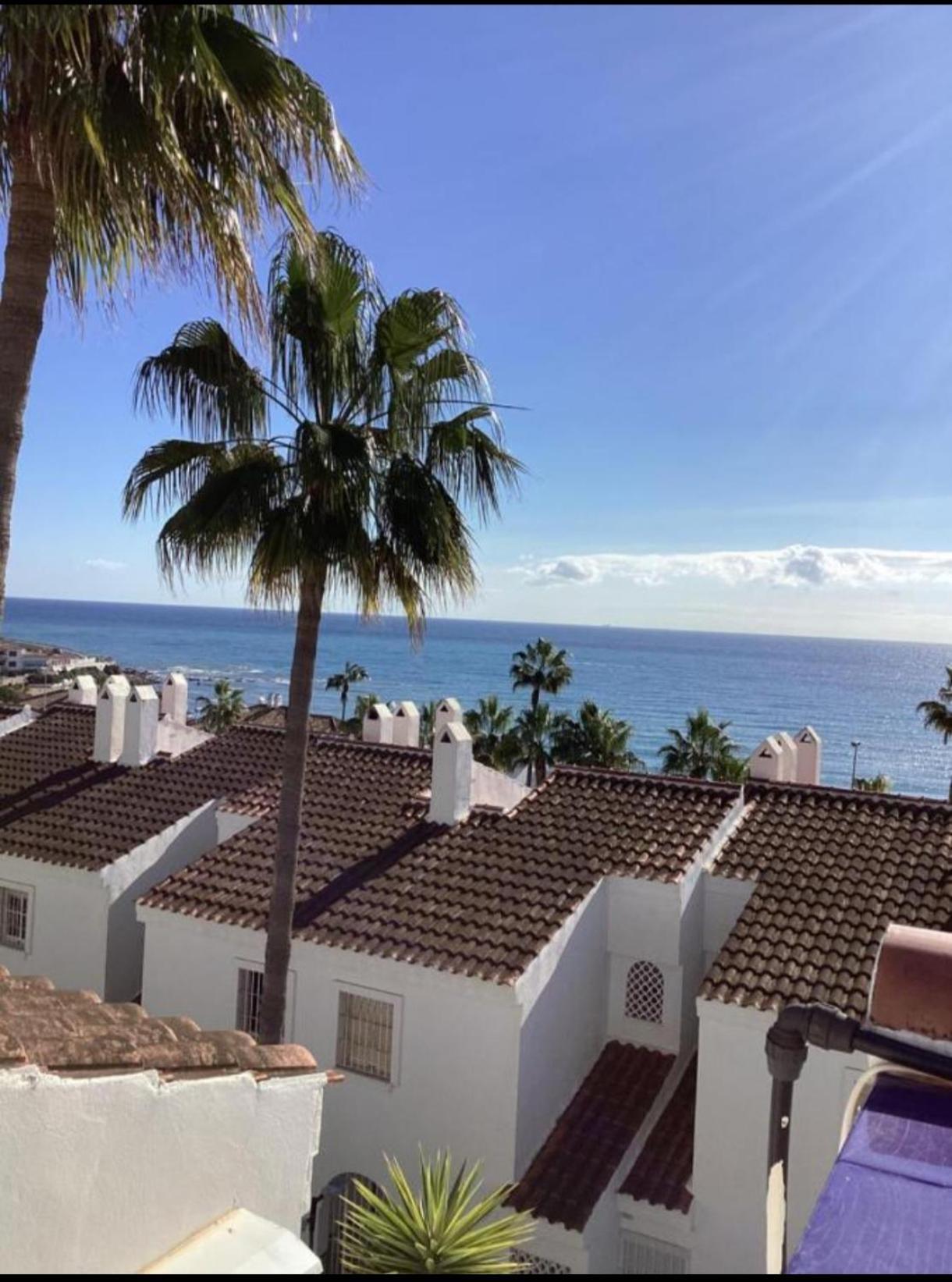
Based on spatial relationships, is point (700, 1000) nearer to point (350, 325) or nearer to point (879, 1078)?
point (879, 1078)

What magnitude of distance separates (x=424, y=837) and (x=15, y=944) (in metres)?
8.56

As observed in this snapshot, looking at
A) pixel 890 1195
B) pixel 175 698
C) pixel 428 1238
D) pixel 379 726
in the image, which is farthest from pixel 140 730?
pixel 890 1195

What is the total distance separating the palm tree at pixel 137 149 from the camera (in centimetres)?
633

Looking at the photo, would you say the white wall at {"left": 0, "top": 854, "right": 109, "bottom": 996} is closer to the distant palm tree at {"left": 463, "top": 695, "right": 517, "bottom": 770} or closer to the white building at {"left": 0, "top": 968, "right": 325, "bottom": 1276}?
the white building at {"left": 0, "top": 968, "right": 325, "bottom": 1276}

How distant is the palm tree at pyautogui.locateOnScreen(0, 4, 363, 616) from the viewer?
6332mm

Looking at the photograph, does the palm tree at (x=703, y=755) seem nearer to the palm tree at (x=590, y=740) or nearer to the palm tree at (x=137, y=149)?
the palm tree at (x=590, y=740)

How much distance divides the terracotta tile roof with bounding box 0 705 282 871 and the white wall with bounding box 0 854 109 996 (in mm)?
305

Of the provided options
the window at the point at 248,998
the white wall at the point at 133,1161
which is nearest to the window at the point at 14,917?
the window at the point at 248,998

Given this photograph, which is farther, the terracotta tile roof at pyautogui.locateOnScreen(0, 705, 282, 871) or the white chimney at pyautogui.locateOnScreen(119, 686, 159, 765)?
the white chimney at pyautogui.locateOnScreen(119, 686, 159, 765)

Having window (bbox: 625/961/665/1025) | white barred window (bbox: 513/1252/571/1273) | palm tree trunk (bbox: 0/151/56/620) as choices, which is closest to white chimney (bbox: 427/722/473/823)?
window (bbox: 625/961/665/1025)

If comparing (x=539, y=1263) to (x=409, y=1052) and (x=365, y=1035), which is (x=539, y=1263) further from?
(x=365, y=1035)

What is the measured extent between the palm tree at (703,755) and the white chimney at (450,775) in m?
27.0

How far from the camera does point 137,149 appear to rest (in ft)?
21.6

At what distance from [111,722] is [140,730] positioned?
845 millimetres
